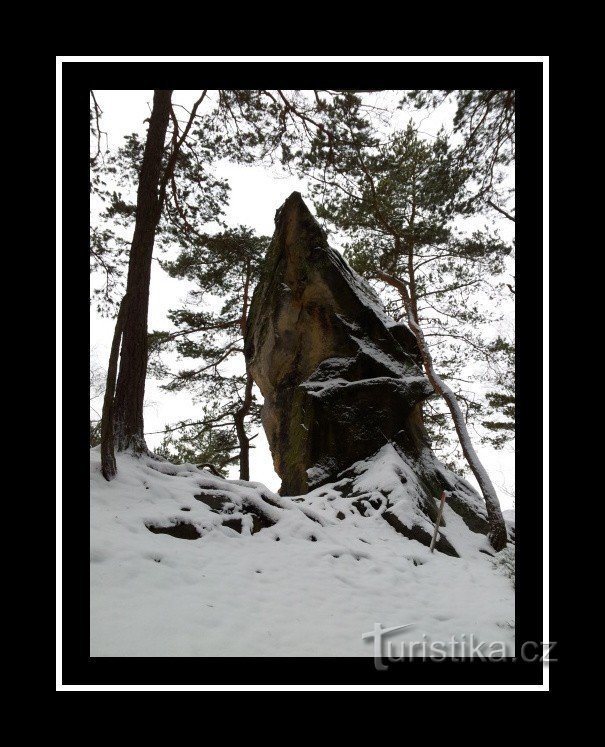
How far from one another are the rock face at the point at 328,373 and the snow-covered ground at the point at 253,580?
2.20 meters

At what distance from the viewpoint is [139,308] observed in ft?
15.2

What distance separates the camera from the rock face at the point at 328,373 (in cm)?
718

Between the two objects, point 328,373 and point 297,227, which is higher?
point 297,227

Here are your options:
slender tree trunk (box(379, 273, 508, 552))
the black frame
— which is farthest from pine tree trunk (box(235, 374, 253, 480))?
the black frame

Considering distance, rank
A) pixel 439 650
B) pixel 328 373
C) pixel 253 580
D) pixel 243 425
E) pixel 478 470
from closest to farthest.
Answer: pixel 439 650
pixel 253 580
pixel 478 470
pixel 328 373
pixel 243 425

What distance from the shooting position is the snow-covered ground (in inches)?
87.2

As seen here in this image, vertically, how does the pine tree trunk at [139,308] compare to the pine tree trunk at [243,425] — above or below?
above

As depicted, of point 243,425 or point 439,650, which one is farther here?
point 243,425

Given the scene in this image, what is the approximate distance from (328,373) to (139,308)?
4058mm

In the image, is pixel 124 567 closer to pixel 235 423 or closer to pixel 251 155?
pixel 251 155

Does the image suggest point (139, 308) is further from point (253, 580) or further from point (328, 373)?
point (328, 373)
